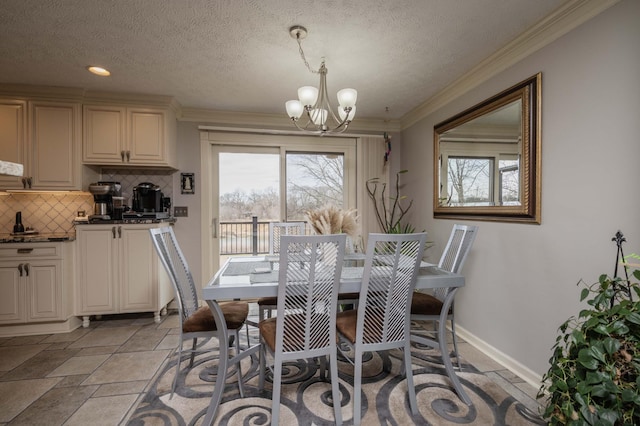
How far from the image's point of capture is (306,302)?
1567mm

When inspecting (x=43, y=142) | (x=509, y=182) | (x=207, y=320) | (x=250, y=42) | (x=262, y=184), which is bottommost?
(x=207, y=320)

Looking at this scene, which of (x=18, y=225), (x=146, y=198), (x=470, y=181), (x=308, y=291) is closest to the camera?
(x=308, y=291)

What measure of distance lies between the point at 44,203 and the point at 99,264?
0.97 metres

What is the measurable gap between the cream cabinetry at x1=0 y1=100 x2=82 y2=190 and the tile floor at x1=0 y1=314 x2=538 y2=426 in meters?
1.50

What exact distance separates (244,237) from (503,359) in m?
2.98

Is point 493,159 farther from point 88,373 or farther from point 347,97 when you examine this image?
point 88,373

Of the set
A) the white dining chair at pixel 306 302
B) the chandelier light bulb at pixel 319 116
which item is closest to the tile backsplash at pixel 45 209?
the chandelier light bulb at pixel 319 116

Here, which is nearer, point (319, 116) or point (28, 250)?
point (319, 116)

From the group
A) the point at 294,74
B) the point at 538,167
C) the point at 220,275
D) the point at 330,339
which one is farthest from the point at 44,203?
the point at 538,167

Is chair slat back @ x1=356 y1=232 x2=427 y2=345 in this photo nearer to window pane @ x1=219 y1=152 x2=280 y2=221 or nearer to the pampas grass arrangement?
the pampas grass arrangement

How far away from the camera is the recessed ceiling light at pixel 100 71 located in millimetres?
→ 2484

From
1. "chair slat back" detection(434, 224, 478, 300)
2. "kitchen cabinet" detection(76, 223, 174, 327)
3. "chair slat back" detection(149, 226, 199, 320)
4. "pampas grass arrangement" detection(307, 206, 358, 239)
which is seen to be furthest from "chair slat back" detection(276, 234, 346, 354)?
"kitchen cabinet" detection(76, 223, 174, 327)

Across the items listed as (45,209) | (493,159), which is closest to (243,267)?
(493,159)

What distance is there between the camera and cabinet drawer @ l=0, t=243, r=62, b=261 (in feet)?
8.82
